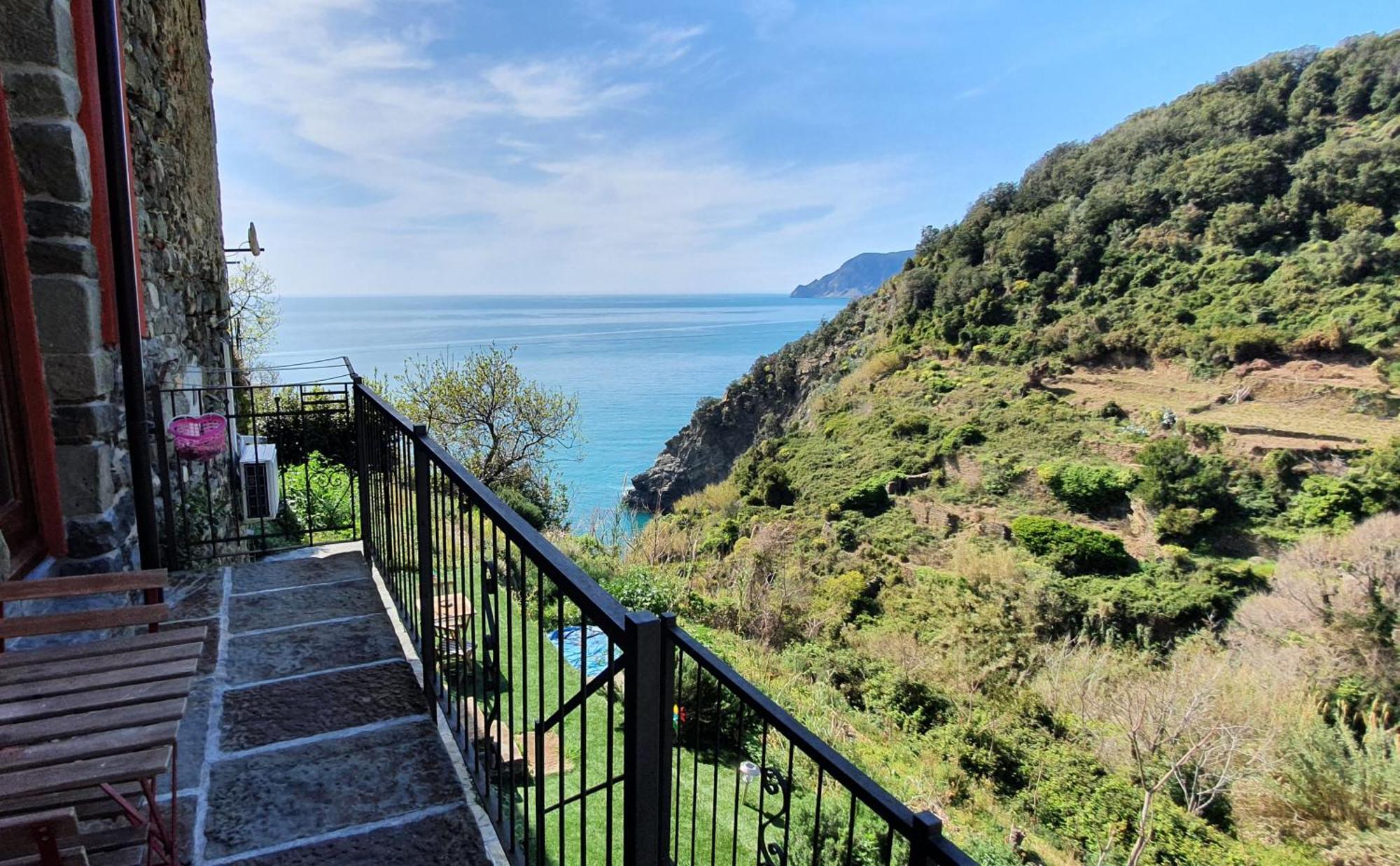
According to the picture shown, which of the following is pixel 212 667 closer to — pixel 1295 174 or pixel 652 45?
pixel 652 45

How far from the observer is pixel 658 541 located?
52.0 feet

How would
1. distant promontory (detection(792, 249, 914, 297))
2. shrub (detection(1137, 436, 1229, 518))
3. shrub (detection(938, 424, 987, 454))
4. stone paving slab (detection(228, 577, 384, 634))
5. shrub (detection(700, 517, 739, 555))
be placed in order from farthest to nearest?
1. distant promontory (detection(792, 249, 914, 297))
2. shrub (detection(938, 424, 987, 454))
3. shrub (detection(700, 517, 739, 555))
4. shrub (detection(1137, 436, 1229, 518))
5. stone paving slab (detection(228, 577, 384, 634))

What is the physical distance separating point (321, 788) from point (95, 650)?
712 millimetres

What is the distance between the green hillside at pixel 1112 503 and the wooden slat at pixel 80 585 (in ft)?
21.6

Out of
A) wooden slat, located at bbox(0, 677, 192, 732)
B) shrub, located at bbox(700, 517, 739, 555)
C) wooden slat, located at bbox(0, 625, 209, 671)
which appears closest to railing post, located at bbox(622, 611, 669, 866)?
wooden slat, located at bbox(0, 677, 192, 732)

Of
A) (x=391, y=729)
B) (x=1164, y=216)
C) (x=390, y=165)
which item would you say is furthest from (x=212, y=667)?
(x=1164, y=216)

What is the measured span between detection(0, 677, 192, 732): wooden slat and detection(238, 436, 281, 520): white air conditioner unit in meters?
4.24

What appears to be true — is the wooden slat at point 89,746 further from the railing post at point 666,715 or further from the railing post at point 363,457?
the railing post at point 363,457

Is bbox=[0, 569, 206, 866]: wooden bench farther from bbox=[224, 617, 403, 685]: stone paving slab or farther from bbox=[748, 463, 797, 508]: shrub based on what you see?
bbox=[748, 463, 797, 508]: shrub

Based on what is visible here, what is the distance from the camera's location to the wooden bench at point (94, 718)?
126 cm

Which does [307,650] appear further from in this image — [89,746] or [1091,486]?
[1091,486]

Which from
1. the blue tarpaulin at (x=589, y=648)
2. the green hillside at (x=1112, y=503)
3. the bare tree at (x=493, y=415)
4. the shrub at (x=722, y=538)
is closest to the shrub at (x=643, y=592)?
the green hillside at (x=1112, y=503)

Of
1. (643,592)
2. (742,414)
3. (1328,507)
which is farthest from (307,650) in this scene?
(742,414)

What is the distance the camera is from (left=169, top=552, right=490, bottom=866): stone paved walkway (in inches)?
73.3
